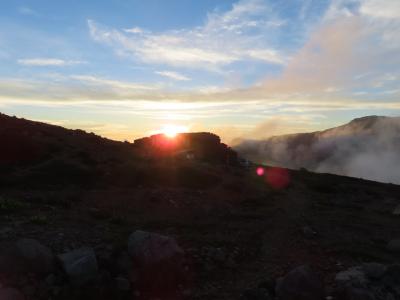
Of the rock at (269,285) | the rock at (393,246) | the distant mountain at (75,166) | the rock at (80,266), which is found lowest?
the rock at (393,246)

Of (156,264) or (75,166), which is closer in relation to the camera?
(156,264)

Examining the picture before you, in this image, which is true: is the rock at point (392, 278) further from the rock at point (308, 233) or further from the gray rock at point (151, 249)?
the rock at point (308, 233)

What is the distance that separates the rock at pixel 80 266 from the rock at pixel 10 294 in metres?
1.45

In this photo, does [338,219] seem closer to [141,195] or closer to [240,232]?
[240,232]

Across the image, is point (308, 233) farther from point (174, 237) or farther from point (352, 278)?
point (174, 237)

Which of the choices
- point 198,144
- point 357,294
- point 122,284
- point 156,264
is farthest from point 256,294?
point 198,144

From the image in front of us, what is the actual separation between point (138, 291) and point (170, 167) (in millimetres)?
22799

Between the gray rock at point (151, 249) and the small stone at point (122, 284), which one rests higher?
the gray rock at point (151, 249)

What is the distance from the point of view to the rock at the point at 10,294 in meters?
11.9

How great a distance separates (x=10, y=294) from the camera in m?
12.0

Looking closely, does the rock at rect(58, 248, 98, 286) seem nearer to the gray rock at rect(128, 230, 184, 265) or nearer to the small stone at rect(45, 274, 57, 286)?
the small stone at rect(45, 274, 57, 286)

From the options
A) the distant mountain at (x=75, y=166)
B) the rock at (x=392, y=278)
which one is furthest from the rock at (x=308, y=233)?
the distant mountain at (x=75, y=166)

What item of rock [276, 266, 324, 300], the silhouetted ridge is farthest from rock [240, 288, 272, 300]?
the silhouetted ridge

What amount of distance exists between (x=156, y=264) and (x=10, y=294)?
430 centimetres
